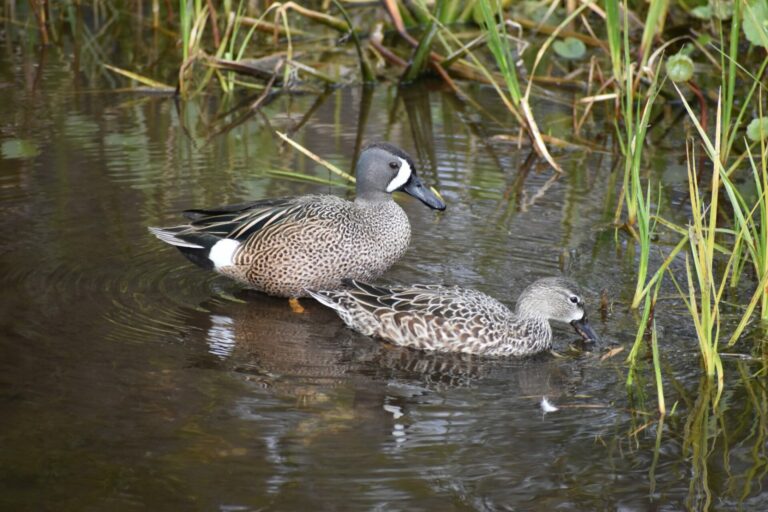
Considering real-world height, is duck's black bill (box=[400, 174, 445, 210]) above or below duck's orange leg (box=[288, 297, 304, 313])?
above

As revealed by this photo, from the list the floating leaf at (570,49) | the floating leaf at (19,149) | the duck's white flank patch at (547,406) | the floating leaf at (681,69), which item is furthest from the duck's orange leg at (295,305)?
the floating leaf at (570,49)

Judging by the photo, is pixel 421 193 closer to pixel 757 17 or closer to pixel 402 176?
pixel 402 176

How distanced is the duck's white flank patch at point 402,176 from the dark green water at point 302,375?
48cm

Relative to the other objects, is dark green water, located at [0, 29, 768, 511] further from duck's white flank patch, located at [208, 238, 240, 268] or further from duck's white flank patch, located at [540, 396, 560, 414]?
duck's white flank patch, located at [208, 238, 240, 268]

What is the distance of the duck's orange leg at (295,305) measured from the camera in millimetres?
6246

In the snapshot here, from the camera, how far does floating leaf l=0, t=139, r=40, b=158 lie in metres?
8.09

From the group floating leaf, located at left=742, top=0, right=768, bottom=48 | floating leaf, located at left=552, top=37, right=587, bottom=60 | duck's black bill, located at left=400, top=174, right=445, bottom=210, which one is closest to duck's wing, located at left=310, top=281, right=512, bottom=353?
duck's black bill, located at left=400, top=174, right=445, bottom=210

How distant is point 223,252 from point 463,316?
1.44 m

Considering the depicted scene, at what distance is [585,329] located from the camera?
5.69 meters

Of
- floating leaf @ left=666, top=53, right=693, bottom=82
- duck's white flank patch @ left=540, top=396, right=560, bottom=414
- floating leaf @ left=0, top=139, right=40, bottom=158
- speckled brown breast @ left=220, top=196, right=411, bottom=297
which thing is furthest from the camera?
floating leaf @ left=0, top=139, right=40, bottom=158

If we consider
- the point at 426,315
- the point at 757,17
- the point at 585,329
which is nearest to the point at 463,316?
the point at 426,315

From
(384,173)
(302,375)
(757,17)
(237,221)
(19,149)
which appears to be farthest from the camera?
(19,149)

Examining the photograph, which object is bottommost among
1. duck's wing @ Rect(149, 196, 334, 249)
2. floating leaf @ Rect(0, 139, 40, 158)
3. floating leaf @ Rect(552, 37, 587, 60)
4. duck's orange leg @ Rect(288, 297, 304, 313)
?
duck's orange leg @ Rect(288, 297, 304, 313)

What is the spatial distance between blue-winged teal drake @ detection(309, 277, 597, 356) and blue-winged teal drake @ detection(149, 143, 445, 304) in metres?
0.42
